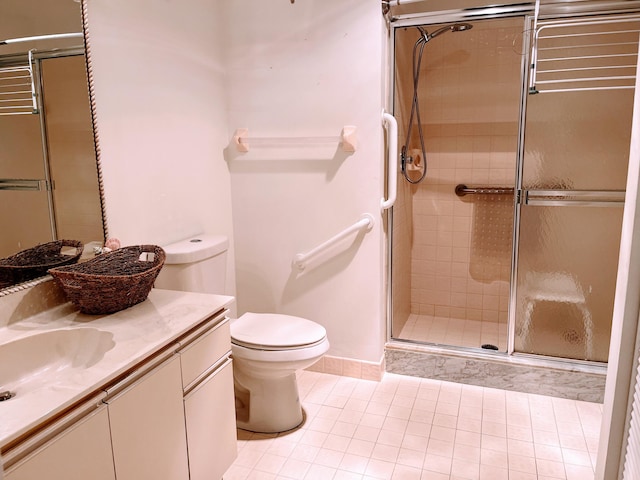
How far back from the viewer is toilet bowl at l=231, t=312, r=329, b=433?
2121 mm

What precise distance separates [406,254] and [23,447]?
281 centimetres

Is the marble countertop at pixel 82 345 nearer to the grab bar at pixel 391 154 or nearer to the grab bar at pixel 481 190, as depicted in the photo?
the grab bar at pixel 391 154

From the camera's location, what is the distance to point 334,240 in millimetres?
2643

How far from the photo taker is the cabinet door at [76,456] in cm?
101

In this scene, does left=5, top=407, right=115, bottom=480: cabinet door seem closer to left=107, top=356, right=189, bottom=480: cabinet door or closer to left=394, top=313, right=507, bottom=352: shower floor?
left=107, top=356, right=189, bottom=480: cabinet door

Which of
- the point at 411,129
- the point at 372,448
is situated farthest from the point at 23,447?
the point at 411,129

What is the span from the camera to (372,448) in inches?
85.2

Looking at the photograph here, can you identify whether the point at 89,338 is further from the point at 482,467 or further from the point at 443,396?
the point at 443,396

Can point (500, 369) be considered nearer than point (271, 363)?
No

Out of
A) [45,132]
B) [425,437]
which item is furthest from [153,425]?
[425,437]

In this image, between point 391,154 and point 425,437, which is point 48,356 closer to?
point 425,437

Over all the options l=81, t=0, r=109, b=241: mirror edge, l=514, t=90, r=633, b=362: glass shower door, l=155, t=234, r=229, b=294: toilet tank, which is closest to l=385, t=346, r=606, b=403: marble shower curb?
l=514, t=90, r=633, b=362: glass shower door

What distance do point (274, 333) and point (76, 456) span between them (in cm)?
117

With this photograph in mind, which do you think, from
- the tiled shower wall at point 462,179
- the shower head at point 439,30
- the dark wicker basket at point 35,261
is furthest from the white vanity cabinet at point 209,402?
the shower head at point 439,30
